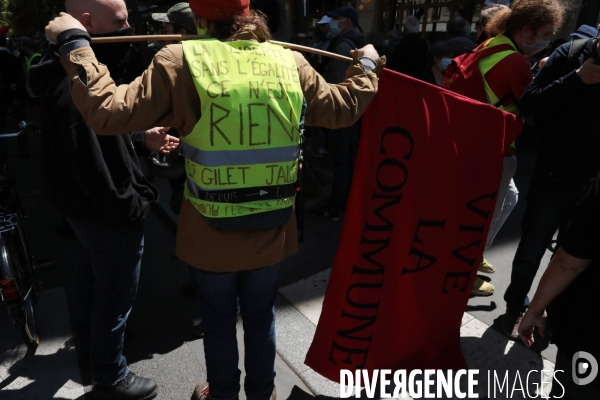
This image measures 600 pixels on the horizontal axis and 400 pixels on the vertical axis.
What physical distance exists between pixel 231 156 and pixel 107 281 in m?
0.95

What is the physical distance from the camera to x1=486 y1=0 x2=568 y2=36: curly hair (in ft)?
8.94

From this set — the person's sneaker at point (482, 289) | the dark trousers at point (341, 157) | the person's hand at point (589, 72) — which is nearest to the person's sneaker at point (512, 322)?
the person's sneaker at point (482, 289)

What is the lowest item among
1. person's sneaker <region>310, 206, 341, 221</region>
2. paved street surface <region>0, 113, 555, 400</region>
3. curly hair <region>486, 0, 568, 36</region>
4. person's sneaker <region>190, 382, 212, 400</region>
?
person's sneaker <region>310, 206, 341, 221</region>

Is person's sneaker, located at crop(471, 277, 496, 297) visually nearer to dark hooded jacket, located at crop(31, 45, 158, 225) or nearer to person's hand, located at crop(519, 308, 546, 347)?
person's hand, located at crop(519, 308, 546, 347)

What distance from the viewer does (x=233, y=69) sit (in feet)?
5.42

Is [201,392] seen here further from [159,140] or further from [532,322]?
[532,322]

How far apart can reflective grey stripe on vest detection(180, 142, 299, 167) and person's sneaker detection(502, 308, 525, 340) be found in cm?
201

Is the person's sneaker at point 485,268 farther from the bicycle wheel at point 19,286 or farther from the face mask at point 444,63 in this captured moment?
the bicycle wheel at point 19,286

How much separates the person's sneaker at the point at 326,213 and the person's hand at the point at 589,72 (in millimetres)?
2835

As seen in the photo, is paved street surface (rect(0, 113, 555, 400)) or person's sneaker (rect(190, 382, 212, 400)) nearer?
person's sneaker (rect(190, 382, 212, 400))

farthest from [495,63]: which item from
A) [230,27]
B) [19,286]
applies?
[19,286]

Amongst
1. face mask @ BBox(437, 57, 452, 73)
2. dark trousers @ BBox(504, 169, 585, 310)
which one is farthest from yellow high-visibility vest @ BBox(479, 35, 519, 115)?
face mask @ BBox(437, 57, 452, 73)

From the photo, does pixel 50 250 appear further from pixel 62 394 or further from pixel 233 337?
pixel 233 337

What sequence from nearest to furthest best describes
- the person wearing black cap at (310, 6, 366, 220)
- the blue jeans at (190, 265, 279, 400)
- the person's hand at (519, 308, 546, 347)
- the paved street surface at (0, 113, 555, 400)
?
the person's hand at (519, 308, 546, 347) < the blue jeans at (190, 265, 279, 400) < the paved street surface at (0, 113, 555, 400) < the person wearing black cap at (310, 6, 366, 220)
